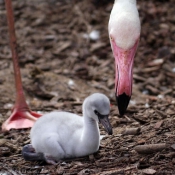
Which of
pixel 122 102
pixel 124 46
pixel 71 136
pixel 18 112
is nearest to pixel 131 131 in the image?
pixel 122 102

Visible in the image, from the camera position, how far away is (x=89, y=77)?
6.39 metres

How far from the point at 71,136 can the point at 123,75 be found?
56 cm

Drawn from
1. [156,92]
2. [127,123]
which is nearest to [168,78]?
[156,92]

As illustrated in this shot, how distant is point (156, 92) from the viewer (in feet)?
20.0

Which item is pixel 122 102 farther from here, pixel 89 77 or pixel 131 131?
pixel 89 77

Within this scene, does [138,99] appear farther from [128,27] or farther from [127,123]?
[128,27]

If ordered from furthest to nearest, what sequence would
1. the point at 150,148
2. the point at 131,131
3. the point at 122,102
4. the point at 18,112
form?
the point at 18,112
the point at 131,131
the point at 122,102
the point at 150,148

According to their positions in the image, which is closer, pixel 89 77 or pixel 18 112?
pixel 18 112

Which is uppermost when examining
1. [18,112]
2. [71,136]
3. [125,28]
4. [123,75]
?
[125,28]

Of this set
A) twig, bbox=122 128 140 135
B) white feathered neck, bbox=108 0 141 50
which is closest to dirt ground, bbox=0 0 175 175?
twig, bbox=122 128 140 135

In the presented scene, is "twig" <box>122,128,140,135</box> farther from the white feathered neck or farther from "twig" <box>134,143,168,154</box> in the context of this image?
the white feathered neck

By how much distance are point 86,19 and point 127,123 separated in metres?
3.21

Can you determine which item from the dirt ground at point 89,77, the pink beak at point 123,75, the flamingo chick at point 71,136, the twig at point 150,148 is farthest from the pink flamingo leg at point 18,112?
the twig at point 150,148

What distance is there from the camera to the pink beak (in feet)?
12.6
